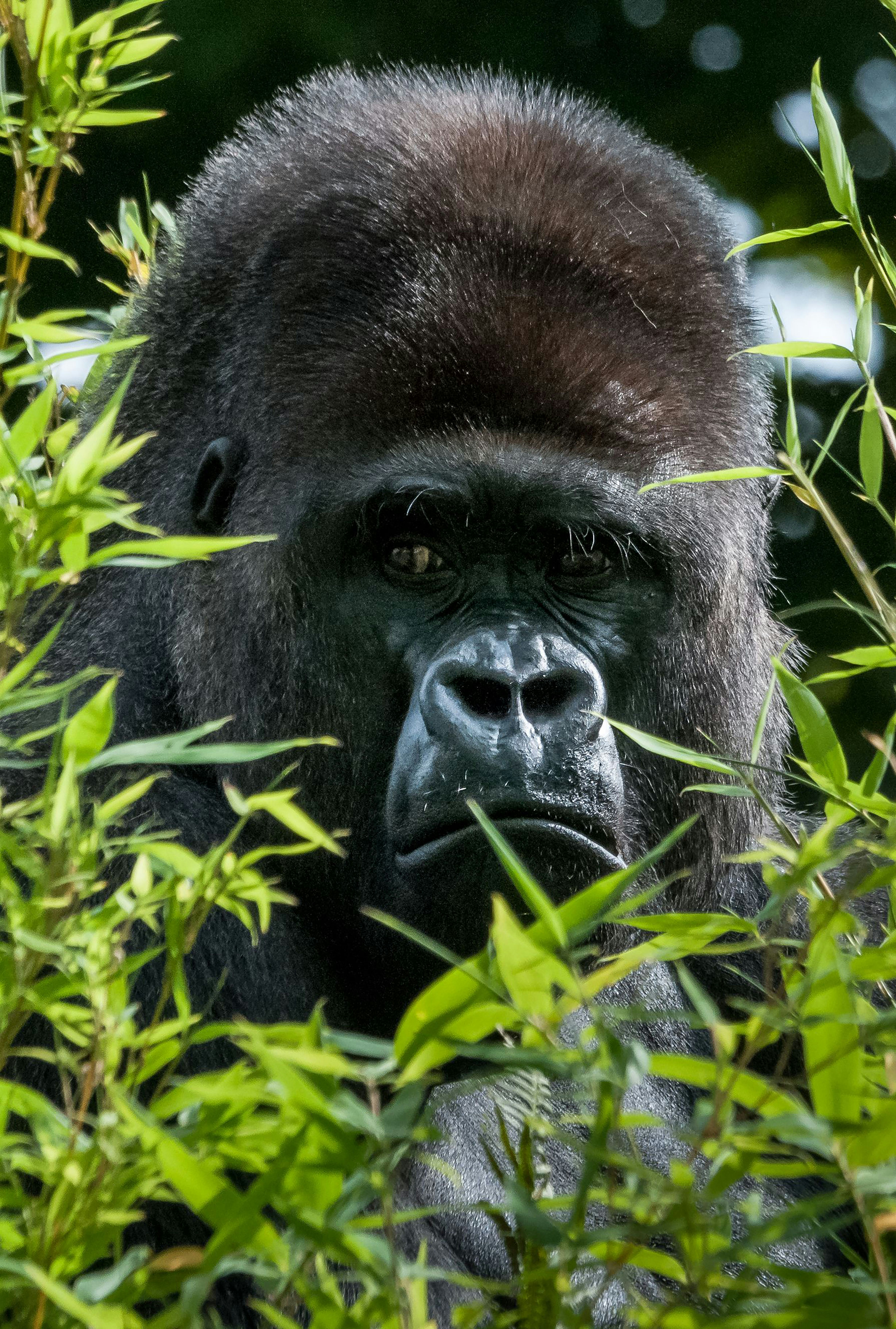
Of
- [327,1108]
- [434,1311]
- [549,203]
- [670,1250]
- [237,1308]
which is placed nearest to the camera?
[327,1108]

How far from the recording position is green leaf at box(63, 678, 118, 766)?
1.09 m

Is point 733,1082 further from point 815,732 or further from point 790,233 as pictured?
point 790,233

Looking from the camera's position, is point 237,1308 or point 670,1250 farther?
point 670,1250

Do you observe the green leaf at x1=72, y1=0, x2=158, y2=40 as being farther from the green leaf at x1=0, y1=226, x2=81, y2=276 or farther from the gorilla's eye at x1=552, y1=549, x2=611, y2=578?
the gorilla's eye at x1=552, y1=549, x2=611, y2=578

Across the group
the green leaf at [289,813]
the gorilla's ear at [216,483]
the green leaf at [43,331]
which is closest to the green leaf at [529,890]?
the green leaf at [289,813]

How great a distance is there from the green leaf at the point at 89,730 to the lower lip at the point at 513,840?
73 centimetres

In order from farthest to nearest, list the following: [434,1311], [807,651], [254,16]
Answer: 1. [254,16]
2. [807,651]
3. [434,1311]

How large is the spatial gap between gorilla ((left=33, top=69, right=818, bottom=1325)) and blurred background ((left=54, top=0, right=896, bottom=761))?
3241 mm

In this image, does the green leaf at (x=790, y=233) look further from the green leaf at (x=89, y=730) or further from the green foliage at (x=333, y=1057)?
the green leaf at (x=89, y=730)

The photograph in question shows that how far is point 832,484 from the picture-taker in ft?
18.9

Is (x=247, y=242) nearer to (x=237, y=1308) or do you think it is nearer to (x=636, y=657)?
(x=636, y=657)

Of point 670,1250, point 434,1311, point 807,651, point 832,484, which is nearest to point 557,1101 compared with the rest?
point 670,1250

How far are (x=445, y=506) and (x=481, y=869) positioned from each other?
1.84 feet

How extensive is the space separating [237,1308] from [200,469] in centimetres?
120
